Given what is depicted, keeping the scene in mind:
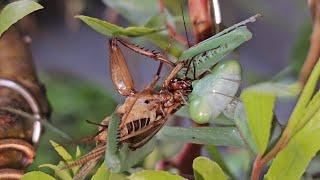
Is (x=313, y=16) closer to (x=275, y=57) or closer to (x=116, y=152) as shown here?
(x=116, y=152)

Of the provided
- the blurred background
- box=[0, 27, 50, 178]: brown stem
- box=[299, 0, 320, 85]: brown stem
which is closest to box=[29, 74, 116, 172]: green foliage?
the blurred background

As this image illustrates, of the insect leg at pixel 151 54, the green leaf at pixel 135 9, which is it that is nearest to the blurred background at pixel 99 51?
the green leaf at pixel 135 9

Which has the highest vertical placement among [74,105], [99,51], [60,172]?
[60,172]

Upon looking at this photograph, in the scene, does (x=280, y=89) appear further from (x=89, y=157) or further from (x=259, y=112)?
(x=89, y=157)

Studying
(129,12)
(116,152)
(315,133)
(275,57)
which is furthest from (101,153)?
(275,57)

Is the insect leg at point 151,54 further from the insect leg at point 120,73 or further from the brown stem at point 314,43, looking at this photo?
the brown stem at point 314,43

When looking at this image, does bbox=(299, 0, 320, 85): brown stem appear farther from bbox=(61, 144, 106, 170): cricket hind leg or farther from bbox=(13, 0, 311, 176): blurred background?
bbox=(61, 144, 106, 170): cricket hind leg

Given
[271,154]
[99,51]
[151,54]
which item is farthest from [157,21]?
[99,51]
